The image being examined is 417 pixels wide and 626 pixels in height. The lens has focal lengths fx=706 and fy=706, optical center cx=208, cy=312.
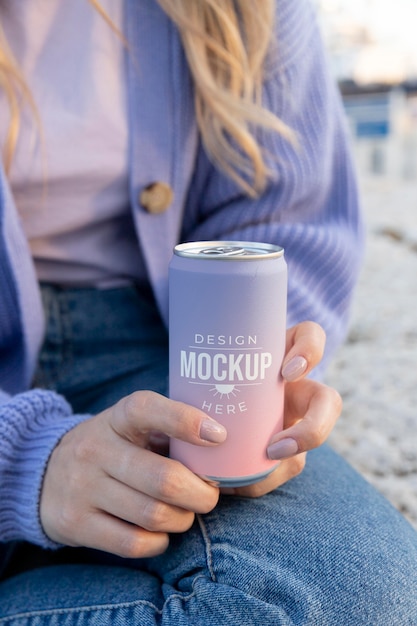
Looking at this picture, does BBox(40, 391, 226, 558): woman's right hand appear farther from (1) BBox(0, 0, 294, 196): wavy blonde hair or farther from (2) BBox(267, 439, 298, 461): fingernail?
(1) BBox(0, 0, 294, 196): wavy blonde hair

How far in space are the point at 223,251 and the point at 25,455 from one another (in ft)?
0.95

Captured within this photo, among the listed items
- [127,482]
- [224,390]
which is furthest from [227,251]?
[127,482]

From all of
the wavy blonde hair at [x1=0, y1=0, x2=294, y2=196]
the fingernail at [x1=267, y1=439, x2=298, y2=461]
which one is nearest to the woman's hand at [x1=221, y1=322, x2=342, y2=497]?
the fingernail at [x1=267, y1=439, x2=298, y2=461]

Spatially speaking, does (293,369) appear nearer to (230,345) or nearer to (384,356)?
(230,345)

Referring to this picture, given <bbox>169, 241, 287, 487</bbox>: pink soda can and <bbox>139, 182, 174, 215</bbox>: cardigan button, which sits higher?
<bbox>139, 182, 174, 215</bbox>: cardigan button

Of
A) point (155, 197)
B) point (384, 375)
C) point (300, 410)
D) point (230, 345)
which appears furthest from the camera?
point (384, 375)

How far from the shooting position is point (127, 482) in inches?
23.4

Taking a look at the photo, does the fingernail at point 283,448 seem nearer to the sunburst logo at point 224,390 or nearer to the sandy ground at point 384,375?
the sunburst logo at point 224,390

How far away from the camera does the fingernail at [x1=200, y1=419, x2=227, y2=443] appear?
54cm

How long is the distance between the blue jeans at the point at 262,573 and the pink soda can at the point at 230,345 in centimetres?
9

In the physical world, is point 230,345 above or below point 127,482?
above

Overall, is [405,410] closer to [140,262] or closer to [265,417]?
[140,262]

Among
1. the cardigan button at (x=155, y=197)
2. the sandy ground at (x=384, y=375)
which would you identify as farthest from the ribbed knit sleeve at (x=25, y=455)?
the sandy ground at (x=384, y=375)

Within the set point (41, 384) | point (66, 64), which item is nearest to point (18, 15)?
point (66, 64)
